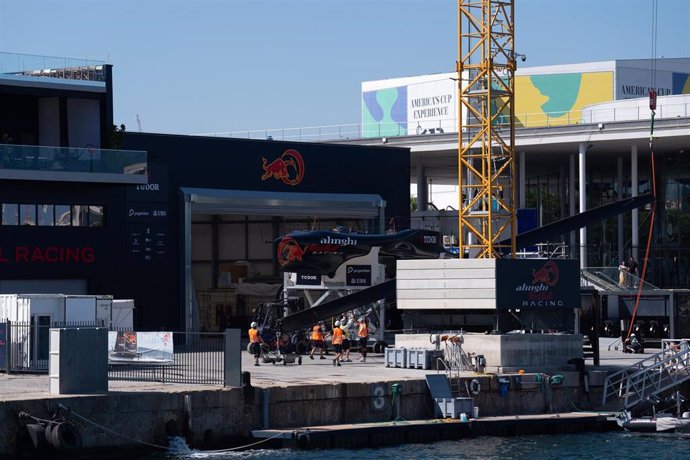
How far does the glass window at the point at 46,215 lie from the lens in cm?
5241

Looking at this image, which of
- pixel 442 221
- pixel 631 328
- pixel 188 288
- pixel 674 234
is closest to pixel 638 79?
pixel 674 234

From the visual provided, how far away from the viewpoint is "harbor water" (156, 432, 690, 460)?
3406 centimetres

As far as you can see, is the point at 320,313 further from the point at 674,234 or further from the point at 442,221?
the point at 674,234

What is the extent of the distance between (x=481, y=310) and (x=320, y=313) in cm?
650

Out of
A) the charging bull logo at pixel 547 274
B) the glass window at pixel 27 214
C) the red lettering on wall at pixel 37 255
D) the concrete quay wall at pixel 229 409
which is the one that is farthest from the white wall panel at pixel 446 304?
the glass window at pixel 27 214

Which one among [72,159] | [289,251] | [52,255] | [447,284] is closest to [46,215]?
[52,255]

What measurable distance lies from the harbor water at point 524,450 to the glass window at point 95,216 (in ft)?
72.5

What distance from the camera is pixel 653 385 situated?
139ft

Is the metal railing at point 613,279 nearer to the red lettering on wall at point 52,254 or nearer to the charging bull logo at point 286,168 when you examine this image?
the charging bull logo at point 286,168

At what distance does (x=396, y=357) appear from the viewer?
1727 inches

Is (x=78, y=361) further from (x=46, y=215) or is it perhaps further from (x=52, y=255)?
(x=46, y=215)

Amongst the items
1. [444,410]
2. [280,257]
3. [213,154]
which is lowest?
[444,410]

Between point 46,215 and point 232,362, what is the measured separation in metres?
20.0

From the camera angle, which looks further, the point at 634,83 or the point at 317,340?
the point at 634,83
